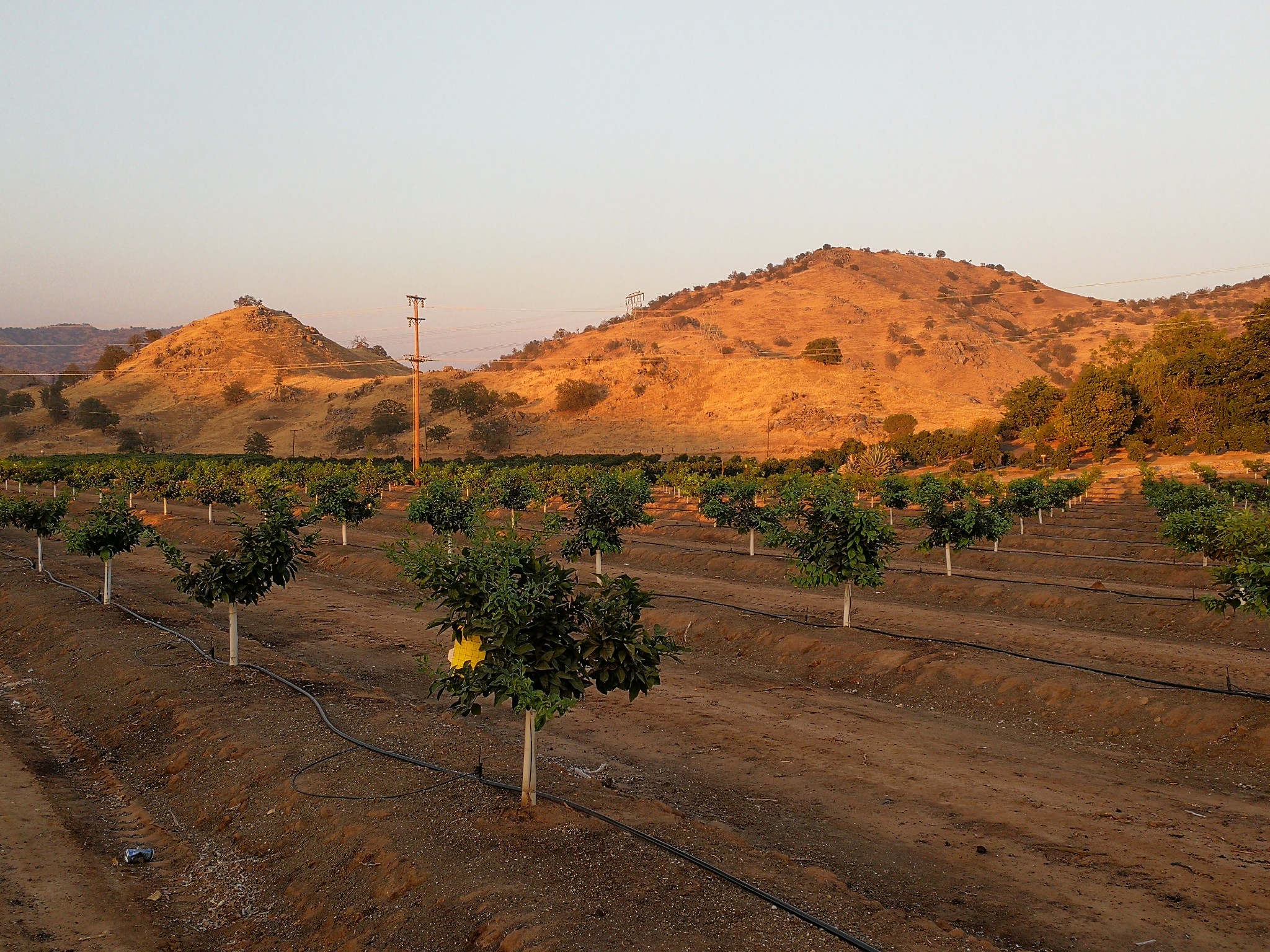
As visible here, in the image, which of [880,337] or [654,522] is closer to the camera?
[654,522]

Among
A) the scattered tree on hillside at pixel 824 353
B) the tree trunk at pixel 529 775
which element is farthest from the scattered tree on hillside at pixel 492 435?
the tree trunk at pixel 529 775

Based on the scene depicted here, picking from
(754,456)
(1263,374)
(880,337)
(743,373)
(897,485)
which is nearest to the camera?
(897,485)

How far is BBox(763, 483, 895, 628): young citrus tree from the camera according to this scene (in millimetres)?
19750

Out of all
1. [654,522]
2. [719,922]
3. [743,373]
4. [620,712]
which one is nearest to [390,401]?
[743,373]

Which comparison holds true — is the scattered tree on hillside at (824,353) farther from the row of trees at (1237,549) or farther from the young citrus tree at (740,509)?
the row of trees at (1237,549)

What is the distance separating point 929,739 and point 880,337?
167 m

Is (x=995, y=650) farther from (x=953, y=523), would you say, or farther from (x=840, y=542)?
(x=953, y=523)

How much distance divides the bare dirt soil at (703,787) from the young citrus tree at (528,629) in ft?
5.83

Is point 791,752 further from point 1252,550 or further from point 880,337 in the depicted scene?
point 880,337

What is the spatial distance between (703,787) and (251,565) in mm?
9563

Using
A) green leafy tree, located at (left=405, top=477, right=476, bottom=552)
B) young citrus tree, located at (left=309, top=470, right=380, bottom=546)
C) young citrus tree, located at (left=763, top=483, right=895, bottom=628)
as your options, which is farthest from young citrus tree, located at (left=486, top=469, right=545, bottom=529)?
young citrus tree, located at (left=763, top=483, right=895, bottom=628)

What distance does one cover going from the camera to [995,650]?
19.5m

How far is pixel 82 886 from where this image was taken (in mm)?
9805

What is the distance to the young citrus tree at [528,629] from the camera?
30.5 ft
